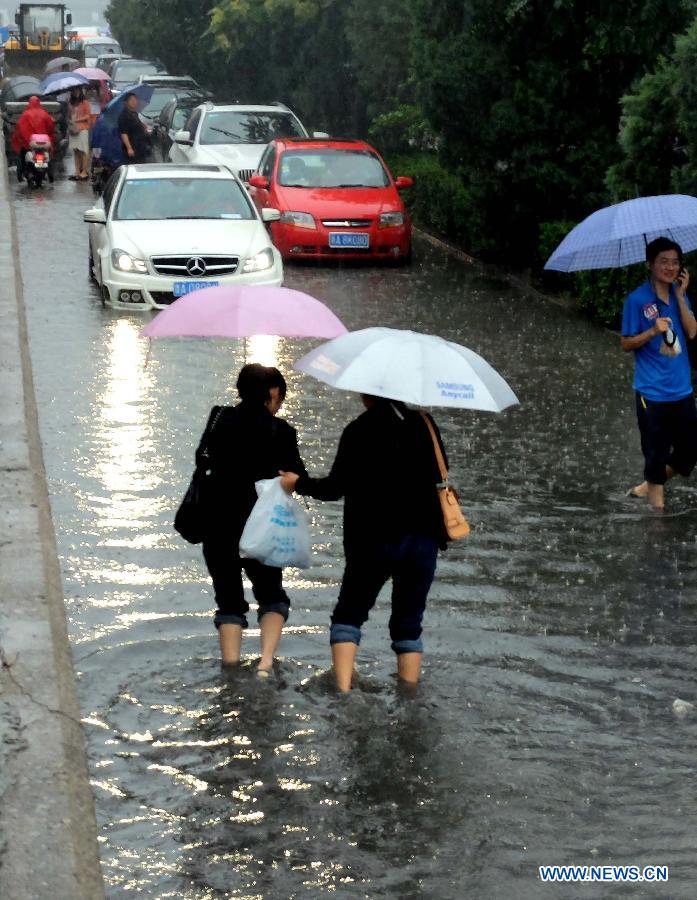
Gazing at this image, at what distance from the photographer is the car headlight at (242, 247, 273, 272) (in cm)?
1720

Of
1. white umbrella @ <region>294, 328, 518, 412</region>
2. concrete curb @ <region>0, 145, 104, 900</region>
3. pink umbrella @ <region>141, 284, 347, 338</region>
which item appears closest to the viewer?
concrete curb @ <region>0, 145, 104, 900</region>

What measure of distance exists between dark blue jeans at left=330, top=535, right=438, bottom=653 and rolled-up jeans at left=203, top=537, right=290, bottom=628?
36cm

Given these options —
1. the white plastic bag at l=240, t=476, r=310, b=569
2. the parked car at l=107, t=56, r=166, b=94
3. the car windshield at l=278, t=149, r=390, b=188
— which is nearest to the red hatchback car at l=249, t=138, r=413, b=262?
the car windshield at l=278, t=149, r=390, b=188

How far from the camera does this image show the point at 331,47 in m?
36.5

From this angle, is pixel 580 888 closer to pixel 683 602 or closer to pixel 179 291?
pixel 683 602

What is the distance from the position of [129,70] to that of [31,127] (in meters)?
22.6

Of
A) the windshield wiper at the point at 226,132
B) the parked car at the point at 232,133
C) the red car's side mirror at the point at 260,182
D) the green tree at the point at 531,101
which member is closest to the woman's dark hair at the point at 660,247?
the green tree at the point at 531,101

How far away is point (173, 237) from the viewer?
17438 mm

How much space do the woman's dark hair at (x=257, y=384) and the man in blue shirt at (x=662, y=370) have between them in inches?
132

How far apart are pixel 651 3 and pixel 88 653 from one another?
13669 millimetres

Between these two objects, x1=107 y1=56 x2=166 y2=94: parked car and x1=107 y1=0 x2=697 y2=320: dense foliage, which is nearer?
x1=107 y1=0 x2=697 y2=320: dense foliage

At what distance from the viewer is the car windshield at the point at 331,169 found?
22359mm

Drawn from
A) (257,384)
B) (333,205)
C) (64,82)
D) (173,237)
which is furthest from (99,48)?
(257,384)

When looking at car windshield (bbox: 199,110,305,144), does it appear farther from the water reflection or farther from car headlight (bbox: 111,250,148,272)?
the water reflection
